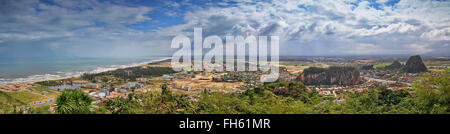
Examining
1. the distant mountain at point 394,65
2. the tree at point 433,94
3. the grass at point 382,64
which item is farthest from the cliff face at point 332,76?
the tree at point 433,94

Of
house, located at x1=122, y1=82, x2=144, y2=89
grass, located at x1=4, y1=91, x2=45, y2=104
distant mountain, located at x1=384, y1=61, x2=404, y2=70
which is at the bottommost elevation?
grass, located at x1=4, y1=91, x2=45, y2=104

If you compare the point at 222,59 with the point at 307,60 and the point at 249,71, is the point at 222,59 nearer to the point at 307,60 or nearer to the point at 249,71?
the point at 249,71

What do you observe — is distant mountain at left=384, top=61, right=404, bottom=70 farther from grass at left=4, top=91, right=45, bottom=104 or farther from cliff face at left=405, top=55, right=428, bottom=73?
grass at left=4, top=91, right=45, bottom=104

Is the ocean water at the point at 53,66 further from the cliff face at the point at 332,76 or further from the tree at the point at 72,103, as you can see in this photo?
the cliff face at the point at 332,76

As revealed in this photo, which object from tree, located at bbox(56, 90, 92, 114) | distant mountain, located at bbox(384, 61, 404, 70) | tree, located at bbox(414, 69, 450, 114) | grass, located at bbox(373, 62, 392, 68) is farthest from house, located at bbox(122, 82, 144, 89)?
distant mountain, located at bbox(384, 61, 404, 70)

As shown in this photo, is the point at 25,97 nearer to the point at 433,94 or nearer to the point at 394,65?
the point at 433,94
